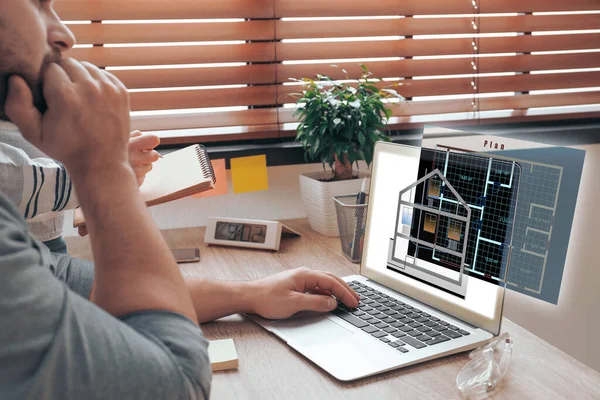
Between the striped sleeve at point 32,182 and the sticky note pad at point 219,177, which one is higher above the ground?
the striped sleeve at point 32,182

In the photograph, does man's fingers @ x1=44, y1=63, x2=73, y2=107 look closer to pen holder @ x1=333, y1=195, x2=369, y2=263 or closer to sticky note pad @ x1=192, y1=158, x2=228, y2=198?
pen holder @ x1=333, y1=195, x2=369, y2=263

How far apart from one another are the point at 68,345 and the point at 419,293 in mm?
675

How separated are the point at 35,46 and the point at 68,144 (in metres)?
0.11

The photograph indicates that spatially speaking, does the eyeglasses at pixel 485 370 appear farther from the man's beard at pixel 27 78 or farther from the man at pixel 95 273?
the man's beard at pixel 27 78

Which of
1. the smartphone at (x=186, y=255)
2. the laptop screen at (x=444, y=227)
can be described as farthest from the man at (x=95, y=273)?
the smartphone at (x=186, y=255)

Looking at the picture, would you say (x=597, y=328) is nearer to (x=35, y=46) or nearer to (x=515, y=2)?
(x=515, y=2)

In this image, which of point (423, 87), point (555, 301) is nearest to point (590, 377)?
point (555, 301)

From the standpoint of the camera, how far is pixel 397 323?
3.14 ft

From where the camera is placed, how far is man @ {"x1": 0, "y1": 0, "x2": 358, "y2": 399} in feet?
1.51

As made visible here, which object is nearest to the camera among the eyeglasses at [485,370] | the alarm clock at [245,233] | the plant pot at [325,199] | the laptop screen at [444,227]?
the eyeglasses at [485,370]

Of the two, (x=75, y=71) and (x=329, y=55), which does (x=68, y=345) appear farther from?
(x=329, y=55)

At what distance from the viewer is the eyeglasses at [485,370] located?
78 cm

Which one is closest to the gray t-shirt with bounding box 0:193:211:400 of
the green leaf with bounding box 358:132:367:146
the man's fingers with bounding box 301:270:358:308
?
the man's fingers with bounding box 301:270:358:308

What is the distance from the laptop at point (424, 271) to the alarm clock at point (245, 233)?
38 cm
